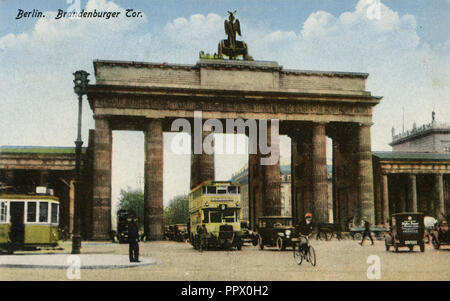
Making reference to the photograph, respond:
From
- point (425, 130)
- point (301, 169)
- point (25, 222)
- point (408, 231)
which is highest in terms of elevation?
point (425, 130)

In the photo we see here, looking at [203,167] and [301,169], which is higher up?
[301,169]

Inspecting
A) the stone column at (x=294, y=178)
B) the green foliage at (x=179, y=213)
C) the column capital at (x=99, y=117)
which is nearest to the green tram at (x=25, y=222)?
the column capital at (x=99, y=117)

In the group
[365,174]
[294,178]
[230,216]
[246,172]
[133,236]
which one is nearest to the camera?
[133,236]

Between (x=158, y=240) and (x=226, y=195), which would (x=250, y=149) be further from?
(x=226, y=195)

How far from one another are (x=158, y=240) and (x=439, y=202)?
36.5 meters

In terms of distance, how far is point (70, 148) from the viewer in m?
65.6

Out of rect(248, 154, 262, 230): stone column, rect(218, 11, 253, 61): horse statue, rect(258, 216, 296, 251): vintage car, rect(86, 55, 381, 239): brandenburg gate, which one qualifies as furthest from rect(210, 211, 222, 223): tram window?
rect(248, 154, 262, 230): stone column

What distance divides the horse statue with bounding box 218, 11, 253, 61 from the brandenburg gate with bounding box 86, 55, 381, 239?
2.83ft

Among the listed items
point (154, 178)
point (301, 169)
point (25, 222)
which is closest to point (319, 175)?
point (301, 169)

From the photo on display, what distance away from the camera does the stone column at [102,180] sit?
168 feet

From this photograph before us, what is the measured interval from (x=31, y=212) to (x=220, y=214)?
10.9m

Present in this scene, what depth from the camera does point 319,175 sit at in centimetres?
5581

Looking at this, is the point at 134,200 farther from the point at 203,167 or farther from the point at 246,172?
the point at 203,167
